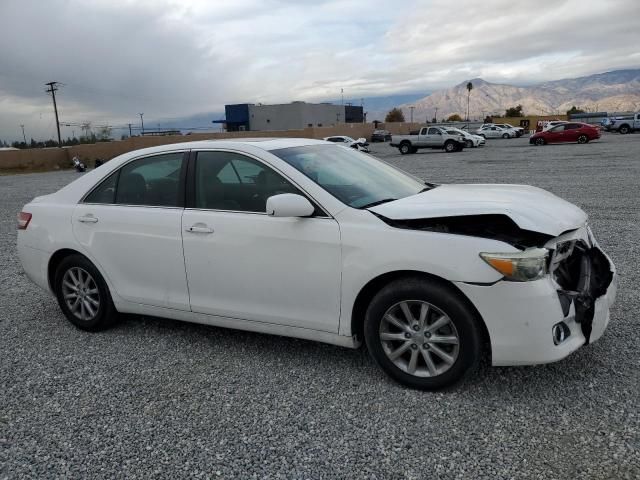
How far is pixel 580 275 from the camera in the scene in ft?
11.9

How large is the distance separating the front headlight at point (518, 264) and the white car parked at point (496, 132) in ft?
182

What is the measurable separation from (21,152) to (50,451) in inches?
1745

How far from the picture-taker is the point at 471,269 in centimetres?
314

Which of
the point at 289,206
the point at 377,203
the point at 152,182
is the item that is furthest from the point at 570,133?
the point at 289,206

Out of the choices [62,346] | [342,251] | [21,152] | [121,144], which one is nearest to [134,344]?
[62,346]

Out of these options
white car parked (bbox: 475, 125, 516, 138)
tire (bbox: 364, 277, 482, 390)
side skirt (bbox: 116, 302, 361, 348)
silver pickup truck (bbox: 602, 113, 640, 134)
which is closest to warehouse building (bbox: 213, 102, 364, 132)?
white car parked (bbox: 475, 125, 516, 138)

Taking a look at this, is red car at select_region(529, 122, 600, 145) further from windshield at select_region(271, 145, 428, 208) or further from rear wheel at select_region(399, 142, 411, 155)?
windshield at select_region(271, 145, 428, 208)

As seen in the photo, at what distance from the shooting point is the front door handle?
4.01 meters

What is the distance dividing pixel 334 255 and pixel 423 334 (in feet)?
2.41

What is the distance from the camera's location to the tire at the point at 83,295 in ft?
15.4

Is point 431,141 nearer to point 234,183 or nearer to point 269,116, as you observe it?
point 234,183

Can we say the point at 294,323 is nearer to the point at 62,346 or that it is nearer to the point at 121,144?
the point at 62,346

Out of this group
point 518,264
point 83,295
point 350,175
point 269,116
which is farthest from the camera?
point 269,116

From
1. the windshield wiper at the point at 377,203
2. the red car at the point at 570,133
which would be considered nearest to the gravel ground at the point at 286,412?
the windshield wiper at the point at 377,203
